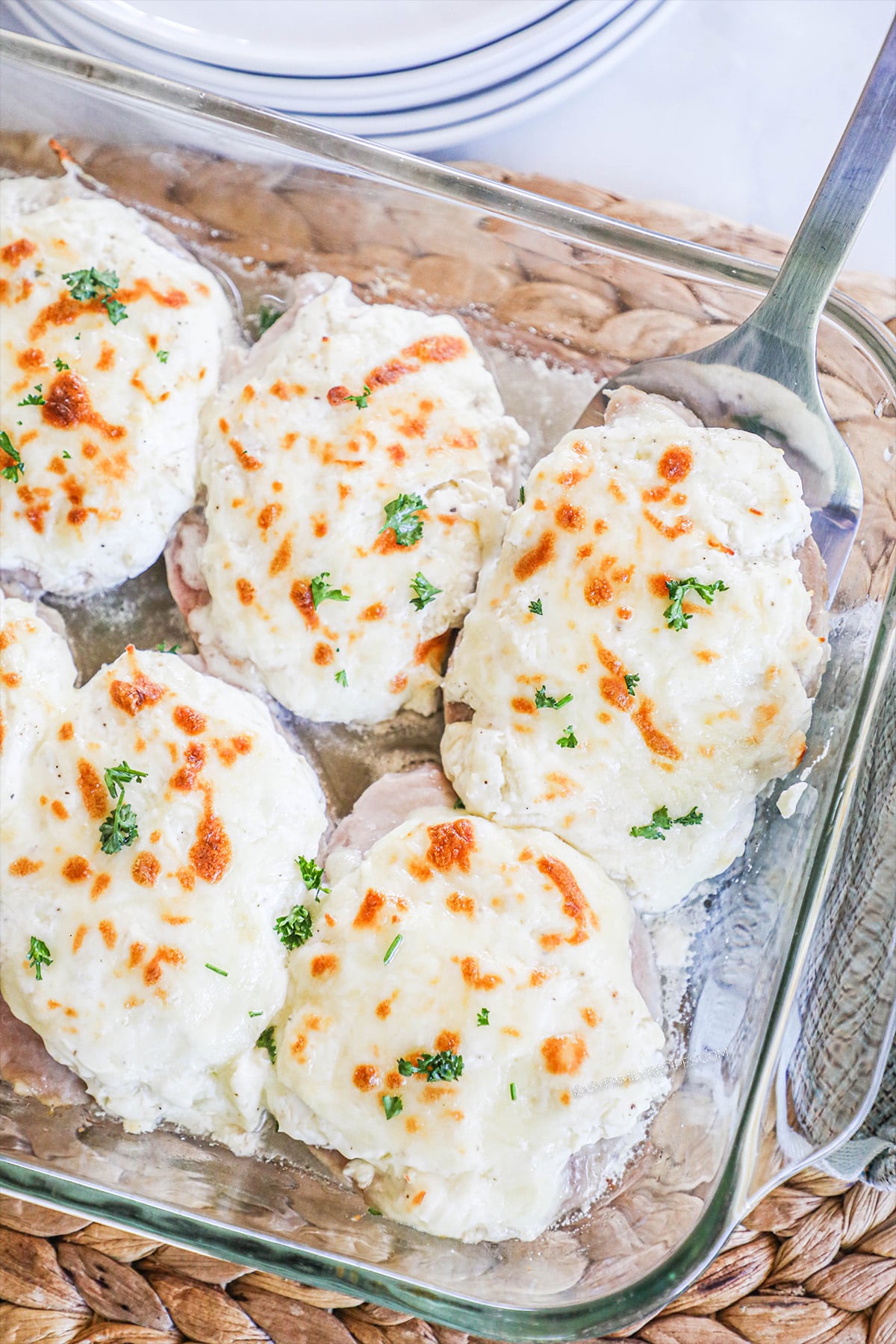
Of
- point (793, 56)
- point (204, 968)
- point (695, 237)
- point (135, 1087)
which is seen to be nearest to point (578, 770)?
point (204, 968)

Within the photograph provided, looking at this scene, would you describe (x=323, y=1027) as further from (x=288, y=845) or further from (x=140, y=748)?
(x=140, y=748)

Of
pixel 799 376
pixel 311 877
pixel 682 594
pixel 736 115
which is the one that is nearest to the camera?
pixel 682 594

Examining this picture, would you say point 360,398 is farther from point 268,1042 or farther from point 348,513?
point 268,1042

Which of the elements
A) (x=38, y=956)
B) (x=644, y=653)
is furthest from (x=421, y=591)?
(x=38, y=956)

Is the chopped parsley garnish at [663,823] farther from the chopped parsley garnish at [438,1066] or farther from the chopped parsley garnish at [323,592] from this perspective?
the chopped parsley garnish at [323,592]

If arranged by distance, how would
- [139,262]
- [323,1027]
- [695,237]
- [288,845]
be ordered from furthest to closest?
1. [695,237]
2. [139,262]
3. [288,845]
4. [323,1027]
